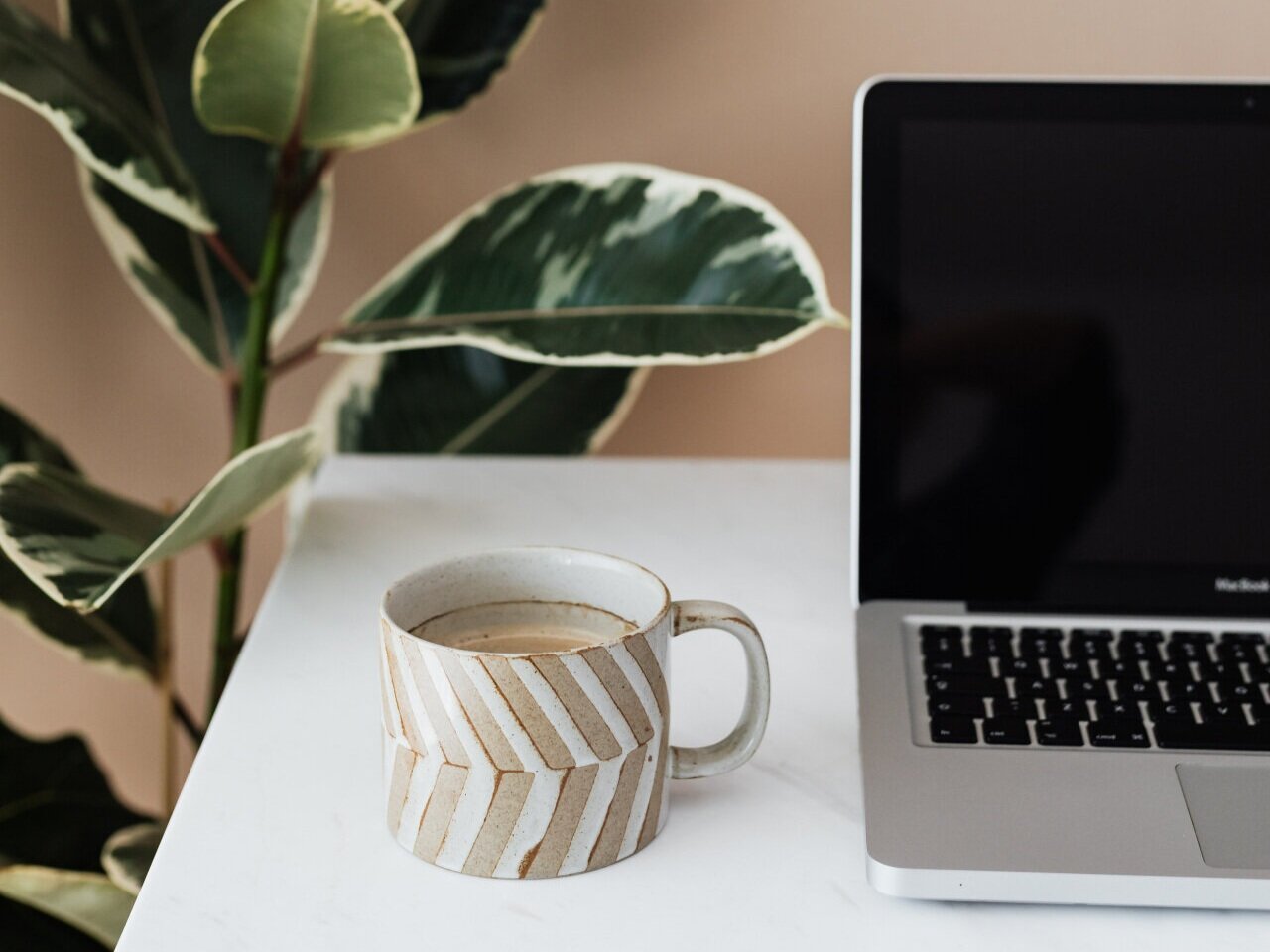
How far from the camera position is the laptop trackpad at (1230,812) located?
1.54 ft

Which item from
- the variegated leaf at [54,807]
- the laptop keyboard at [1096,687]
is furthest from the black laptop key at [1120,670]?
the variegated leaf at [54,807]

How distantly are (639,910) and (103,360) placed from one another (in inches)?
27.5

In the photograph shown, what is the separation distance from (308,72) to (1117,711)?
475 millimetres

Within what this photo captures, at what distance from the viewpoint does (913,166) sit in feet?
2.09

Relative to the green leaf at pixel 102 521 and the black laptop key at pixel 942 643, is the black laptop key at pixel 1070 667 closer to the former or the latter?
the black laptop key at pixel 942 643

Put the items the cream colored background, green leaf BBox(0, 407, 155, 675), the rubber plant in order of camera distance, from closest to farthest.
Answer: the rubber plant → green leaf BBox(0, 407, 155, 675) → the cream colored background

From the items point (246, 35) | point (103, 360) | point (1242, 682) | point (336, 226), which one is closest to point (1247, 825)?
point (1242, 682)

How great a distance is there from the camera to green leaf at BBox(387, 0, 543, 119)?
838 millimetres

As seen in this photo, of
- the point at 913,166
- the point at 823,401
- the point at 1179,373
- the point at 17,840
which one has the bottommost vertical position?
the point at 17,840

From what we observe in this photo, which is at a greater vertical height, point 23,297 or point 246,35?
point 246,35

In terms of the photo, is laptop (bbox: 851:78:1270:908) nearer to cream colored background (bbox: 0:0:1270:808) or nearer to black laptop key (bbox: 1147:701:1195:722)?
black laptop key (bbox: 1147:701:1195:722)

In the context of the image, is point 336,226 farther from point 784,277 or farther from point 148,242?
point 784,277

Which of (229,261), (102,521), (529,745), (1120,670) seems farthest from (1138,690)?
(229,261)

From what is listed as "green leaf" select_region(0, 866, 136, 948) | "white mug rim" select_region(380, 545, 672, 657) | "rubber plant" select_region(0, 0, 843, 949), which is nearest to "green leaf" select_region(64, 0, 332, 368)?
"rubber plant" select_region(0, 0, 843, 949)
